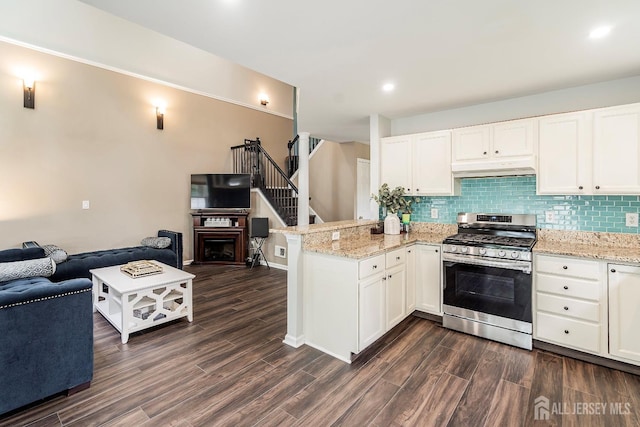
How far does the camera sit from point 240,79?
711cm

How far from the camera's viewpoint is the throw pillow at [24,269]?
90.1 inches

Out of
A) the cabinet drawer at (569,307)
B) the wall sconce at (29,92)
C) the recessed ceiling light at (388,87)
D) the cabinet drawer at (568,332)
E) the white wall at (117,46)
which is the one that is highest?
the white wall at (117,46)

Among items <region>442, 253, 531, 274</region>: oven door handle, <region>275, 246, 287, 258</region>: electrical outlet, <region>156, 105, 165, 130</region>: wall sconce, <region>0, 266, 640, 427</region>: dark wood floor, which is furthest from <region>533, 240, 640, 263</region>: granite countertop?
<region>156, 105, 165, 130</region>: wall sconce

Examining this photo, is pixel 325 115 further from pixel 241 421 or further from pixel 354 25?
pixel 241 421

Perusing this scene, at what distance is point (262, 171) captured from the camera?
703 cm

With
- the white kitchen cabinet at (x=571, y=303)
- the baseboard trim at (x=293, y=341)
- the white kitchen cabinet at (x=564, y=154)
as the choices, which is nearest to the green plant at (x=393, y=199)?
the white kitchen cabinet at (x=564, y=154)

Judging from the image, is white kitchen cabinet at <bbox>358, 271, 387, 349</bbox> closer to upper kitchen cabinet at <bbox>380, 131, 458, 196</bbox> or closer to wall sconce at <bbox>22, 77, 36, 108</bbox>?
upper kitchen cabinet at <bbox>380, 131, 458, 196</bbox>

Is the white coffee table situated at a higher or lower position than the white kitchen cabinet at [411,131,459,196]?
lower

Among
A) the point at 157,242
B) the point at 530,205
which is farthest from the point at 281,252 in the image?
the point at 530,205

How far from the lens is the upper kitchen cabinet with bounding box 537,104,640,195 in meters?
2.64

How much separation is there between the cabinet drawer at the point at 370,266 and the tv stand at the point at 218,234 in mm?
3861

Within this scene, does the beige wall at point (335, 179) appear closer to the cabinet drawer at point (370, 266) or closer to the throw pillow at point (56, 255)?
the cabinet drawer at point (370, 266)

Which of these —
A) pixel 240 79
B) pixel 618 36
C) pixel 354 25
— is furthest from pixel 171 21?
pixel 240 79

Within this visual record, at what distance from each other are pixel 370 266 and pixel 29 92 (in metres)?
5.22
